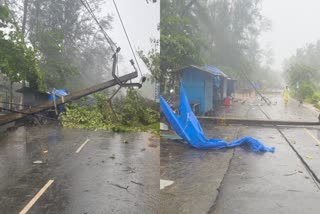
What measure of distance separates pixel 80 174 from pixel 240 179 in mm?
3582

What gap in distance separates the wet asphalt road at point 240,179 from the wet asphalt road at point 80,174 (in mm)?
499

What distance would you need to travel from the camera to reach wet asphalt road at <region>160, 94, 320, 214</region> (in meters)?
5.41

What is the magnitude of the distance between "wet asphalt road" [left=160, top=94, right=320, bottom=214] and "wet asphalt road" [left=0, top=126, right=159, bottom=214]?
0.50 metres

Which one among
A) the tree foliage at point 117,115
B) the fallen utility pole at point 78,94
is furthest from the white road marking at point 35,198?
the tree foliage at point 117,115

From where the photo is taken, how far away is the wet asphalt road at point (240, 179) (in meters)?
5.41

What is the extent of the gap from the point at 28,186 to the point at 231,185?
4035mm

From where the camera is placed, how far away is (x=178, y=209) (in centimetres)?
525

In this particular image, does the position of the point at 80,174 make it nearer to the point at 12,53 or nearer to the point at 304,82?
the point at 12,53

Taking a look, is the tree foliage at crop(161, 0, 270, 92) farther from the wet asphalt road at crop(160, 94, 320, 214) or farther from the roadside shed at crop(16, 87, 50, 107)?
the wet asphalt road at crop(160, 94, 320, 214)

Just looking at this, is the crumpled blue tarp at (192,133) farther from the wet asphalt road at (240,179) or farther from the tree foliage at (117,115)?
the tree foliage at (117,115)

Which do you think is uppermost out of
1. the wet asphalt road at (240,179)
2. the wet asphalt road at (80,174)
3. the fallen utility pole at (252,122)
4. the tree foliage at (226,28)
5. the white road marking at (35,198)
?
the tree foliage at (226,28)

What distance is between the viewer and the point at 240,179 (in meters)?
6.90

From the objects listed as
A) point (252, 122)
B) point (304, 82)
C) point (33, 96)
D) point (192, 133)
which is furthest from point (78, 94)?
point (304, 82)

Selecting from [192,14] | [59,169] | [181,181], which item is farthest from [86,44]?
[181,181]
